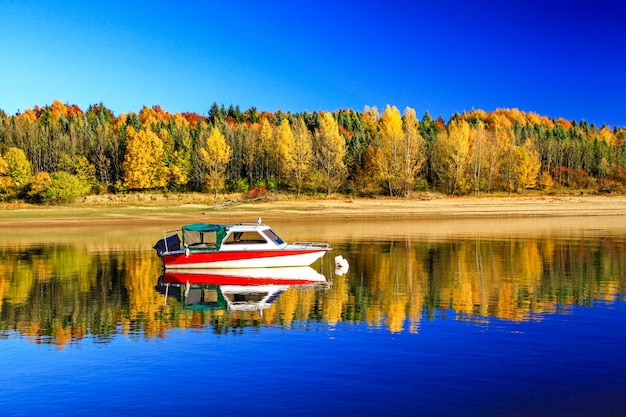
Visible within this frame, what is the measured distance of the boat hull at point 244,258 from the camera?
1171 inches

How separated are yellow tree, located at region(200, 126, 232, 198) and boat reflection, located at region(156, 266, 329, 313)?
222 ft

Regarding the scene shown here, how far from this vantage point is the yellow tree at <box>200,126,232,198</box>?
97.1 meters

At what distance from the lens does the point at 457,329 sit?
16.5 m

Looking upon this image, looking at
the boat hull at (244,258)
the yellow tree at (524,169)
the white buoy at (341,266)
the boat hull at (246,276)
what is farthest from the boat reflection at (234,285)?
the yellow tree at (524,169)

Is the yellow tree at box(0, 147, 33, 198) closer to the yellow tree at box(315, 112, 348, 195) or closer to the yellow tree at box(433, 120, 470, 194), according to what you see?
the yellow tree at box(315, 112, 348, 195)

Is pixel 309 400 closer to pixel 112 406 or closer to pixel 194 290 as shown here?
pixel 112 406

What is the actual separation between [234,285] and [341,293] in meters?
5.12

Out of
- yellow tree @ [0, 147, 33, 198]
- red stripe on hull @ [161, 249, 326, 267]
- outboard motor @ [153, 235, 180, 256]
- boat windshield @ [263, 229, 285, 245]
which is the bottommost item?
red stripe on hull @ [161, 249, 326, 267]

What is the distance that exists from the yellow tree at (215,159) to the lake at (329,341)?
6537 cm

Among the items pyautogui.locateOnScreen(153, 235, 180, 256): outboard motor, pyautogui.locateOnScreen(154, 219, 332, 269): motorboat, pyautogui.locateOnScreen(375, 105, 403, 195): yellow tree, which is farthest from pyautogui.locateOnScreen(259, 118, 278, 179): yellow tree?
pyautogui.locateOnScreen(154, 219, 332, 269): motorboat

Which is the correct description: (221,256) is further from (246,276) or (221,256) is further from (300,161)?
(300,161)

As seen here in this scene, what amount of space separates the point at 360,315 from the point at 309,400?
7.80 meters

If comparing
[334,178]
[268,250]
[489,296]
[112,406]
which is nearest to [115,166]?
[334,178]

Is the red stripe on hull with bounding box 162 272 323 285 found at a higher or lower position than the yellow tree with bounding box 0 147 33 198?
lower
